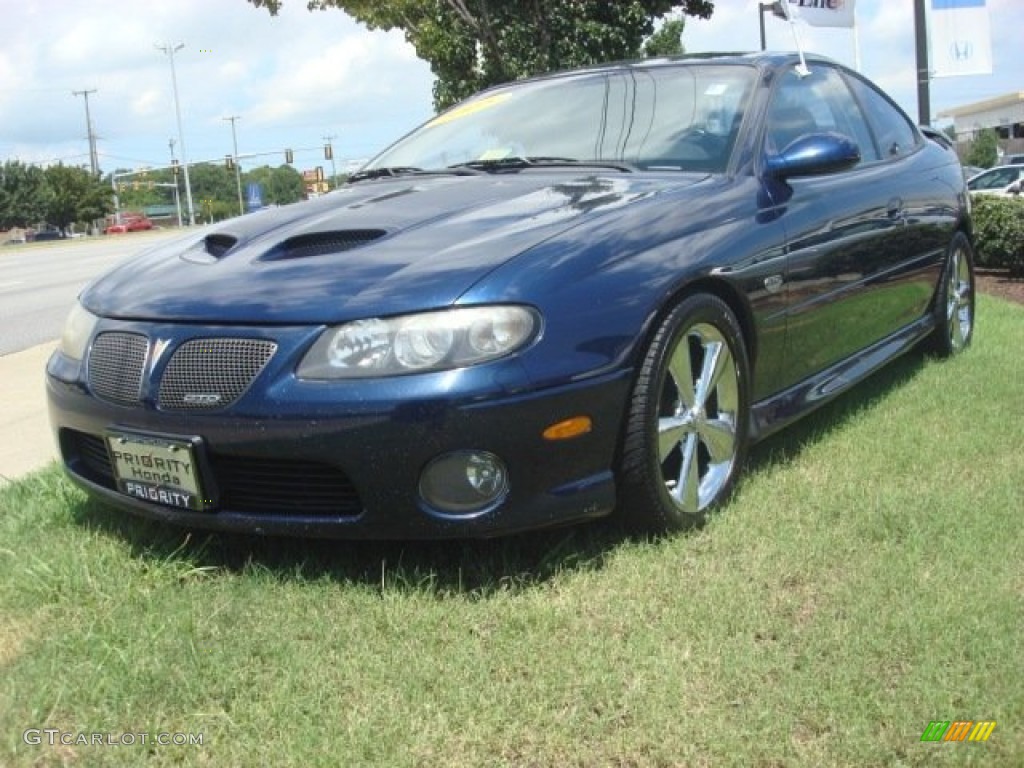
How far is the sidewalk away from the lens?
4.40 metres

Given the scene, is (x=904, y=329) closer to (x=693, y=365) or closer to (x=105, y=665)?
(x=693, y=365)

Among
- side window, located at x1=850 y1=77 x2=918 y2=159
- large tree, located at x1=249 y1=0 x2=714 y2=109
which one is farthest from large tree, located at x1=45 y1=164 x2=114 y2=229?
side window, located at x1=850 y1=77 x2=918 y2=159

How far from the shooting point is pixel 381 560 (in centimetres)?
289

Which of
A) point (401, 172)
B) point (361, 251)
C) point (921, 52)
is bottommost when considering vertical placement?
point (361, 251)

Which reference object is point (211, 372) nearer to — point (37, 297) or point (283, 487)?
point (283, 487)

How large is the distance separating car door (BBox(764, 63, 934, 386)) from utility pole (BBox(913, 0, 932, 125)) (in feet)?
19.3

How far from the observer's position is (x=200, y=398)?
259 centimetres

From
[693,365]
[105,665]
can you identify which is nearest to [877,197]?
[693,365]

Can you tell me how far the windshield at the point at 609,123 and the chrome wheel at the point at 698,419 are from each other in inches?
27.7

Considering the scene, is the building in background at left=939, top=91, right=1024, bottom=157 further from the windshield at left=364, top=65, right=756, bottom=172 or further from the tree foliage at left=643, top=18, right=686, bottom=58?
the windshield at left=364, top=65, right=756, bottom=172

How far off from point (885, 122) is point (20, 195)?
76166 millimetres

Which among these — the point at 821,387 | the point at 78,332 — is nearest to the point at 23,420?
the point at 78,332

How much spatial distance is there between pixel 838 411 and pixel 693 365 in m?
1.58

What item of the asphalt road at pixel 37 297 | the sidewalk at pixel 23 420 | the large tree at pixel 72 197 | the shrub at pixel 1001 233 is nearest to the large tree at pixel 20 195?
the large tree at pixel 72 197
